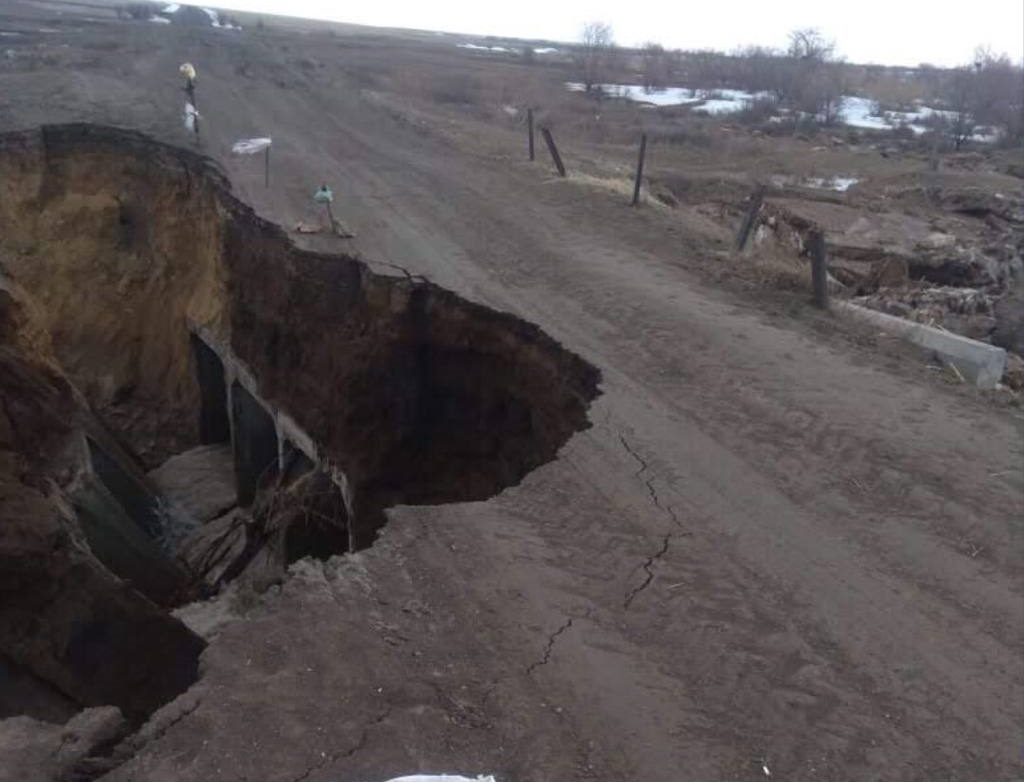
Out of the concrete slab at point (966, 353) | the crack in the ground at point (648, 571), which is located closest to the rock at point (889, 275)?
the concrete slab at point (966, 353)

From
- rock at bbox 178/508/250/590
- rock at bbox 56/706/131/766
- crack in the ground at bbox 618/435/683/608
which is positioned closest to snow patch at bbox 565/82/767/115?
rock at bbox 178/508/250/590

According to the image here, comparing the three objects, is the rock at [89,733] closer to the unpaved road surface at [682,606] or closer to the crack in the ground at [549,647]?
the unpaved road surface at [682,606]

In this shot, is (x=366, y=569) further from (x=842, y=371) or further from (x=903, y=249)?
(x=903, y=249)

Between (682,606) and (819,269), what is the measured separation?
6649mm

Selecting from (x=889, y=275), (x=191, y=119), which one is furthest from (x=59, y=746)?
(x=191, y=119)

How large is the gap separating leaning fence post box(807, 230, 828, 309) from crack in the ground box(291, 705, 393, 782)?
27.2 ft

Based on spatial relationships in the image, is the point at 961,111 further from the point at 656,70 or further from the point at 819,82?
the point at 656,70

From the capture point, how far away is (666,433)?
7543 mm

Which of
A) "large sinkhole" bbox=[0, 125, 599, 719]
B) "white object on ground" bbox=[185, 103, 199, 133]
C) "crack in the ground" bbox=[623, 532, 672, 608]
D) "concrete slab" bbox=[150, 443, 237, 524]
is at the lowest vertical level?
"concrete slab" bbox=[150, 443, 237, 524]

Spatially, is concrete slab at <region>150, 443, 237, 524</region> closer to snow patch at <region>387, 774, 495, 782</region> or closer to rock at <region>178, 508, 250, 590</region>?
rock at <region>178, 508, 250, 590</region>

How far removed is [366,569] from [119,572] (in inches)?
259

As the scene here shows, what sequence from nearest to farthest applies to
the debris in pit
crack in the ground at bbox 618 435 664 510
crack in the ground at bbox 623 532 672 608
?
crack in the ground at bbox 623 532 672 608
crack in the ground at bbox 618 435 664 510
the debris in pit

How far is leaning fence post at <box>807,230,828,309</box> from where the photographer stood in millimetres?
10742

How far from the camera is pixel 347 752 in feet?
13.4
